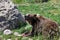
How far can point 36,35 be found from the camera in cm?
1043

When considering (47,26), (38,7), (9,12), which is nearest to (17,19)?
(9,12)

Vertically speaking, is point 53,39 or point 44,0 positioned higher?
point 53,39

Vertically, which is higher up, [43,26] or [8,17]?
[43,26]

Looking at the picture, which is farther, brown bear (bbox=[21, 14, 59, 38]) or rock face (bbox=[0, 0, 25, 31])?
rock face (bbox=[0, 0, 25, 31])

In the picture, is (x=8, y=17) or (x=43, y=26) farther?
(x=8, y=17)

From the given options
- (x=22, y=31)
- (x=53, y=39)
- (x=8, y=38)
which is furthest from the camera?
(x=22, y=31)

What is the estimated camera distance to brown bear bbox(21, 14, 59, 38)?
9.45 meters

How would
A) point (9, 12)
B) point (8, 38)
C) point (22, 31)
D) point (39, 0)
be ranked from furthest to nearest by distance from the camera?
point (39, 0), point (9, 12), point (22, 31), point (8, 38)

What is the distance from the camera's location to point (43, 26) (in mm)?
9914

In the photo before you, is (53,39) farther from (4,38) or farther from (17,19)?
(17,19)

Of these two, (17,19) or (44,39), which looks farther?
(17,19)

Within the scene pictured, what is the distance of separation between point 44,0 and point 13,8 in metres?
8.17

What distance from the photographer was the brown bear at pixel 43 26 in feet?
31.0

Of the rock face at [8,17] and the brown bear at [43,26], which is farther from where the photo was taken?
the rock face at [8,17]
